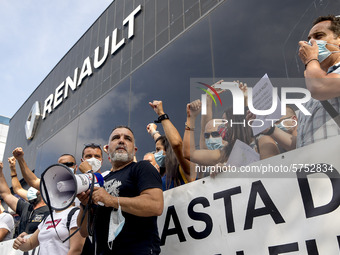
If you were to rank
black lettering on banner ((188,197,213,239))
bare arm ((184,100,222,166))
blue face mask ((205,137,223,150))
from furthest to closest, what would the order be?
blue face mask ((205,137,223,150)) → bare arm ((184,100,222,166)) → black lettering on banner ((188,197,213,239))

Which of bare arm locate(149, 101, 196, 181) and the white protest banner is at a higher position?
bare arm locate(149, 101, 196, 181)

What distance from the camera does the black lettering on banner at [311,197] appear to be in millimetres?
Answer: 1515

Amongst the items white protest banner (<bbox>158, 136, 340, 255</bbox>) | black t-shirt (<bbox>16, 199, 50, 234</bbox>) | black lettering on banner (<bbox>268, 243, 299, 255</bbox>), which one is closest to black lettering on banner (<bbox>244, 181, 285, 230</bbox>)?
white protest banner (<bbox>158, 136, 340, 255</bbox>)

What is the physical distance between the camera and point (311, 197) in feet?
5.24

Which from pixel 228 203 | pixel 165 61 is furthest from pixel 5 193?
pixel 165 61

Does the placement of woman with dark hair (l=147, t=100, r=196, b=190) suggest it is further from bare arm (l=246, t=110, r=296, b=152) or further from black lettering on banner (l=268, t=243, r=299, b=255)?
black lettering on banner (l=268, t=243, r=299, b=255)

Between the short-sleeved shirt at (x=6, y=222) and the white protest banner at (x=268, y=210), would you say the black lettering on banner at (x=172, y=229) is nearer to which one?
the white protest banner at (x=268, y=210)

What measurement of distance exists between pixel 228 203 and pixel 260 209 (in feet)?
0.72

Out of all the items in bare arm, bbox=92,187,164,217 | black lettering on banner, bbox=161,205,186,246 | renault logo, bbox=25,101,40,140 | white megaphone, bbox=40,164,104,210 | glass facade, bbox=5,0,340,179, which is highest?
renault logo, bbox=25,101,40,140

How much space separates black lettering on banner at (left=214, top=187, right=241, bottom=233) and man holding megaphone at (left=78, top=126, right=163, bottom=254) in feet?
1.27

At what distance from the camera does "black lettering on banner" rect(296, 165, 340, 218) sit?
151 cm

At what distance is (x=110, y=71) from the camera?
9305mm

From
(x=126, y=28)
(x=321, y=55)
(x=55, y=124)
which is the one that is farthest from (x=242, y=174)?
(x=55, y=124)

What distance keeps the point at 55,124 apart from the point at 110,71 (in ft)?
15.0
